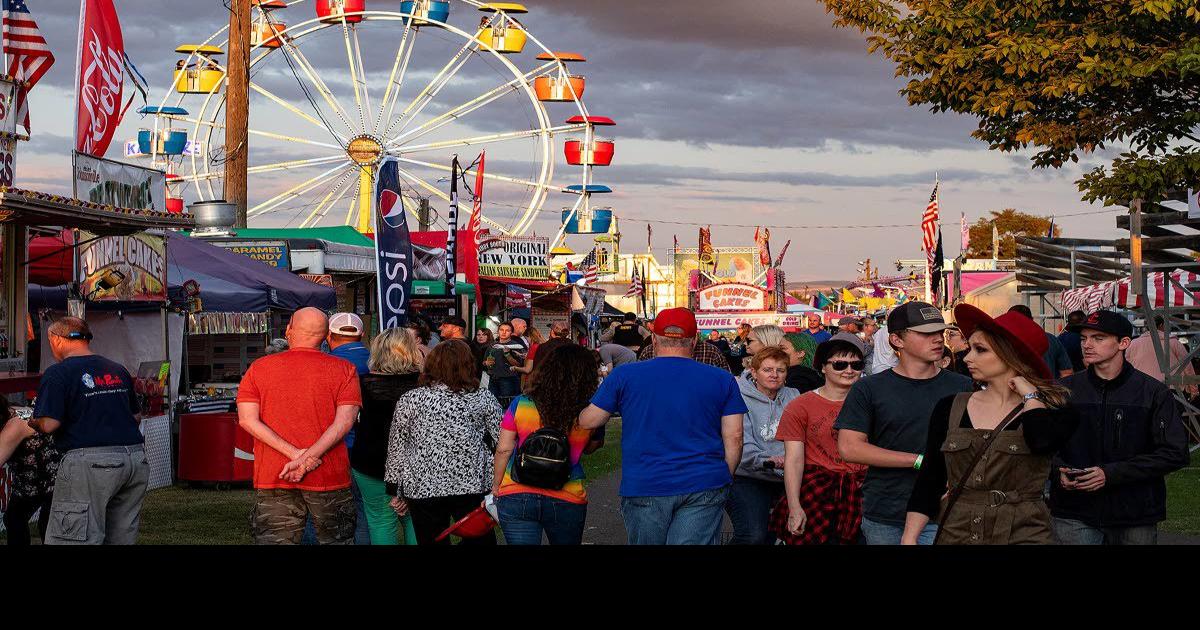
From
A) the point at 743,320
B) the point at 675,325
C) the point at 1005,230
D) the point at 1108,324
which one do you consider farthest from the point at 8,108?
the point at 1005,230

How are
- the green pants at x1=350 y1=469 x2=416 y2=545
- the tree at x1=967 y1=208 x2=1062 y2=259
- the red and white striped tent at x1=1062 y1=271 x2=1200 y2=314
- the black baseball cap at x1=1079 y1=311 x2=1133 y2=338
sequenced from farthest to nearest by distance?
the tree at x1=967 y1=208 x2=1062 y2=259 → the red and white striped tent at x1=1062 y1=271 x2=1200 y2=314 → the green pants at x1=350 y1=469 x2=416 y2=545 → the black baseball cap at x1=1079 y1=311 x2=1133 y2=338

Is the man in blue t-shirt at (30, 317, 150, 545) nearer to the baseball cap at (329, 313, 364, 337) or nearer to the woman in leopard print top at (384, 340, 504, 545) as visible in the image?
the baseball cap at (329, 313, 364, 337)

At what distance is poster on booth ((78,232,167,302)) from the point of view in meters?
13.5

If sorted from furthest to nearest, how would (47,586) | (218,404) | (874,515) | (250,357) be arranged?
(250,357) < (218,404) < (874,515) < (47,586)

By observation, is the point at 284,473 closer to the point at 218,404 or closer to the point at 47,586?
the point at 47,586

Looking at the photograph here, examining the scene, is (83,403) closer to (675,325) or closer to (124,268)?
(675,325)

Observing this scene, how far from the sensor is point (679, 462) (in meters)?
5.71

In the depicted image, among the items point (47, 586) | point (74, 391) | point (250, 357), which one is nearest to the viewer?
point (47, 586)

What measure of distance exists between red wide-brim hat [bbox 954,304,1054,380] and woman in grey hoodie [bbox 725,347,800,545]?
9.30 ft

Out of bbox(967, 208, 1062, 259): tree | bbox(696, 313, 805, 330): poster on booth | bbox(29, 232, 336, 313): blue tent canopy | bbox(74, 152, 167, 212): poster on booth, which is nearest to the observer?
bbox(74, 152, 167, 212): poster on booth

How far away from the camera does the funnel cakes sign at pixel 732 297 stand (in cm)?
5072

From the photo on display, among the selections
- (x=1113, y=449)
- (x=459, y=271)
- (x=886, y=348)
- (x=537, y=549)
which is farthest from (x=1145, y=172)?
(x=459, y=271)

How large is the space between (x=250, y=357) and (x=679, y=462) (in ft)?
50.3

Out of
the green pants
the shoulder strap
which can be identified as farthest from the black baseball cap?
the green pants
